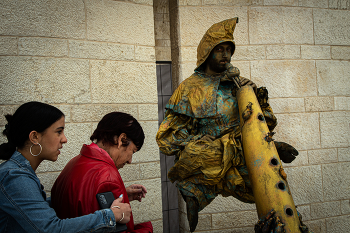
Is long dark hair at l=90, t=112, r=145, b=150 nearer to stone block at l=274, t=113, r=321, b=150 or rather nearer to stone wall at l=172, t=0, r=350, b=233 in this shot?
stone wall at l=172, t=0, r=350, b=233

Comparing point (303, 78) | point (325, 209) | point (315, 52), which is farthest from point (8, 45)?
point (325, 209)

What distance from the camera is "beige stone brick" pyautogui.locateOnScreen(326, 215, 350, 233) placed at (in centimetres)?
397

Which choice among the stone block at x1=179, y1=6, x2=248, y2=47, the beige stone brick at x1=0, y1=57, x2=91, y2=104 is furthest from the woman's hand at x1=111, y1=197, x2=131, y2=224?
the stone block at x1=179, y1=6, x2=248, y2=47

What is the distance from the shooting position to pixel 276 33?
3932mm

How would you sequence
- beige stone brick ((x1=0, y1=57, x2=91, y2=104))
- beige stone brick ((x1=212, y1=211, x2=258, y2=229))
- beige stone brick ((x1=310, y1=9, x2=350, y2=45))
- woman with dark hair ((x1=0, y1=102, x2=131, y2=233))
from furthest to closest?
beige stone brick ((x1=310, y1=9, x2=350, y2=45)) → beige stone brick ((x1=212, y1=211, x2=258, y2=229)) → beige stone brick ((x1=0, y1=57, x2=91, y2=104)) → woman with dark hair ((x1=0, y1=102, x2=131, y2=233))

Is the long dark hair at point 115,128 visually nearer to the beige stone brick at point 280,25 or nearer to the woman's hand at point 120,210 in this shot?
the woman's hand at point 120,210

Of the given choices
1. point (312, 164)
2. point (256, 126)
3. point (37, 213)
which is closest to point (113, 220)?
point (37, 213)

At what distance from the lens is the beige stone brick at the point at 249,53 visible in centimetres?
385

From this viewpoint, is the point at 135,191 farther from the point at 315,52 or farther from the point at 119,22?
the point at 315,52

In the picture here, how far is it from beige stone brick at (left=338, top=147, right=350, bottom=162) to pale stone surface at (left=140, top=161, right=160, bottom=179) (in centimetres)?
258

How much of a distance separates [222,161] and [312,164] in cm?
240

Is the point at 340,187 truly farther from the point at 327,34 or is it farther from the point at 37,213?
the point at 37,213

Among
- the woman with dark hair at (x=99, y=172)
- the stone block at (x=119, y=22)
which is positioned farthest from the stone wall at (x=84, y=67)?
the woman with dark hair at (x=99, y=172)

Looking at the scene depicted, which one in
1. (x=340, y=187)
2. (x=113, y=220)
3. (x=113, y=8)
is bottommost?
(x=340, y=187)
